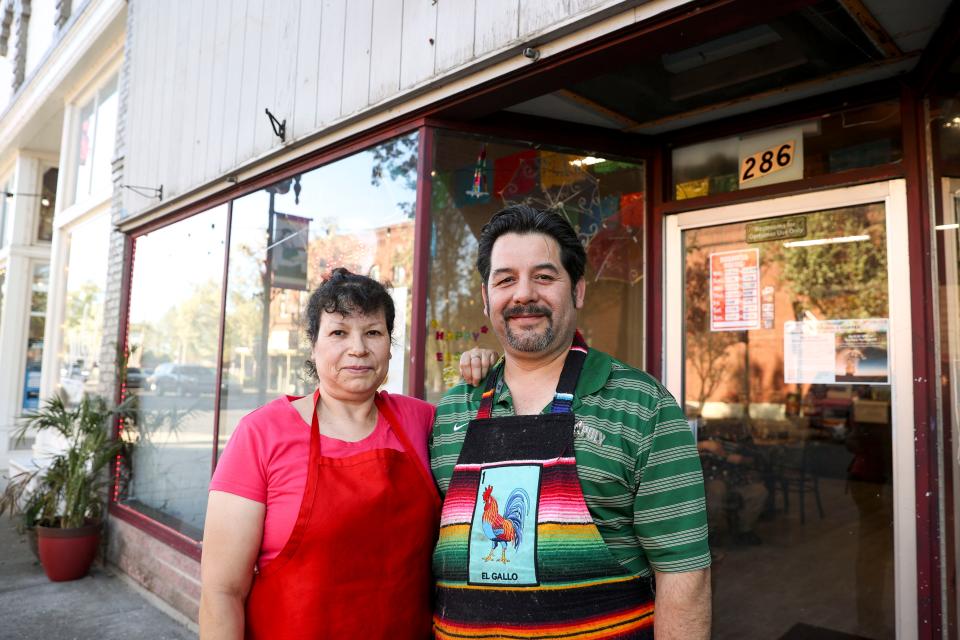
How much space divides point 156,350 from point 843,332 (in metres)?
5.27

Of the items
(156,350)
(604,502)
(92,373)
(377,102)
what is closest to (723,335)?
(377,102)

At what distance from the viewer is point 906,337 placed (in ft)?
9.70

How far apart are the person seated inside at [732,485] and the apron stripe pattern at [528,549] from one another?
286cm

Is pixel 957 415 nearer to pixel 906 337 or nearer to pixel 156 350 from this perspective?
pixel 906 337

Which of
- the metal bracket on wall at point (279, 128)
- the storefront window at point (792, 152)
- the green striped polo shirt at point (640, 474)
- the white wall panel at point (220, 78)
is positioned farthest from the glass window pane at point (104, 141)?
the green striped polo shirt at point (640, 474)

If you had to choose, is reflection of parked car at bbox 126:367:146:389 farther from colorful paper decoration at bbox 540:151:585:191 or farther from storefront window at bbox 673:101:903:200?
storefront window at bbox 673:101:903:200

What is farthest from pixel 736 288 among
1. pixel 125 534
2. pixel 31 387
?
pixel 31 387

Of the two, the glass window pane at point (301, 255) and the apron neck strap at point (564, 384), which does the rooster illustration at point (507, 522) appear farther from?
the glass window pane at point (301, 255)

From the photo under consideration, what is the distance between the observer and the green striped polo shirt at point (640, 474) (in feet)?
5.27

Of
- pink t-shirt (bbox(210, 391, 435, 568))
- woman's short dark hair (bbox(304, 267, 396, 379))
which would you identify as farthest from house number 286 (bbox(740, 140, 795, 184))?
pink t-shirt (bbox(210, 391, 435, 568))

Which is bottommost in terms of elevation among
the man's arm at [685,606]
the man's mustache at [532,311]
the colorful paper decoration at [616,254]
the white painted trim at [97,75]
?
the man's arm at [685,606]

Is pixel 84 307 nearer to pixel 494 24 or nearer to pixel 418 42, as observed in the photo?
pixel 418 42

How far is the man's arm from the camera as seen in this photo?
1.58 meters

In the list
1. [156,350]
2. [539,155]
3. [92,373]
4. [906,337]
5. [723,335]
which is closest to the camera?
[906,337]
